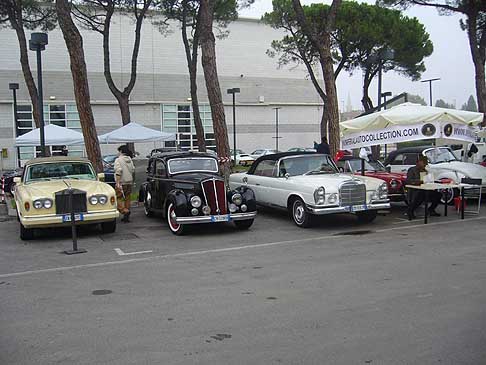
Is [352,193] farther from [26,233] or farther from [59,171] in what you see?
[26,233]

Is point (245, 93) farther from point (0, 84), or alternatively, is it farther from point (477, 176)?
point (477, 176)

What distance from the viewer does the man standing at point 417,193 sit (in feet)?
38.9

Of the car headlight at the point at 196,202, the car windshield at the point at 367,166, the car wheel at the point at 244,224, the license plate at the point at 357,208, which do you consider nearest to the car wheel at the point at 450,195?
the car windshield at the point at 367,166

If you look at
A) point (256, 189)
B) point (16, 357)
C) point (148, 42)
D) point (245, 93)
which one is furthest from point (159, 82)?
point (16, 357)

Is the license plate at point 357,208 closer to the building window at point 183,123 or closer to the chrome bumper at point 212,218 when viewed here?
the chrome bumper at point 212,218

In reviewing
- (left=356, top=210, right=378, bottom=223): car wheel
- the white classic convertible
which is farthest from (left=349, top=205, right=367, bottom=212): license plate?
(left=356, top=210, right=378, bottom=223): car wheel

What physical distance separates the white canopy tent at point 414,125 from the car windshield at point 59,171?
6.57 meters

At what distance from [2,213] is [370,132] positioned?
10164 mm

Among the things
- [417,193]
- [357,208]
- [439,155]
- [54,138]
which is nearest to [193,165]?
[357,208]

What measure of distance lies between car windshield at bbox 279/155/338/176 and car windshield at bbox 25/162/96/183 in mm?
4332

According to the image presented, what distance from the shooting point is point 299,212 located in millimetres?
11273

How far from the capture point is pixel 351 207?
10.8 meters

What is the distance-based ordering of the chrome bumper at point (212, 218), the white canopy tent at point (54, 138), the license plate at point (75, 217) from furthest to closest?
the white canopy tent at point (54, 138), the chrome bumper at point (212, 218), the license plate at point (75, 217)

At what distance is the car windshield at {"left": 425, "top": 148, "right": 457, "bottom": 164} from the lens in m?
15.0
